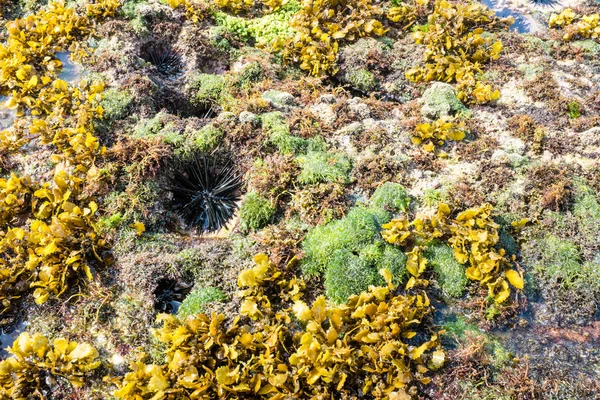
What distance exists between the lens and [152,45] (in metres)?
6.37

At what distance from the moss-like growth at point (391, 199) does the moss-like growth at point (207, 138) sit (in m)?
1.94

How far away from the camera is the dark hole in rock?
13.1 feet

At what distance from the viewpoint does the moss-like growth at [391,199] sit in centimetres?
445

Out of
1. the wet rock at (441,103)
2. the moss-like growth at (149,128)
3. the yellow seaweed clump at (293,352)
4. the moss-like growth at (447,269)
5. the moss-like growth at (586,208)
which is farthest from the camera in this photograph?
the wet rock at (441,103)

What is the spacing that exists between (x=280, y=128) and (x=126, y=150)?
1.79 meters

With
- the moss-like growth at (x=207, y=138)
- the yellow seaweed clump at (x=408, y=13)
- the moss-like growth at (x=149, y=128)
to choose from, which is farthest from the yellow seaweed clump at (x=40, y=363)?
the yellow seaweed clump at (x=408, y=13)

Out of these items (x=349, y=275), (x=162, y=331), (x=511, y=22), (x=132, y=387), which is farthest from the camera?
(x=511, y=22)

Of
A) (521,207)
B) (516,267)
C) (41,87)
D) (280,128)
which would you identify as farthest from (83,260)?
(521,207)

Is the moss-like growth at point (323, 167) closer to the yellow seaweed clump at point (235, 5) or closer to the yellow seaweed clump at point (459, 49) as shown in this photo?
the yellow seaweed clump at point (459, 49)

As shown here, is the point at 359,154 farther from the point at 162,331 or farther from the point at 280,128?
the point at 162,331

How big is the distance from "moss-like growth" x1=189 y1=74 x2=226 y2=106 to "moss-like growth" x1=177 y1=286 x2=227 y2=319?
2.91 meters

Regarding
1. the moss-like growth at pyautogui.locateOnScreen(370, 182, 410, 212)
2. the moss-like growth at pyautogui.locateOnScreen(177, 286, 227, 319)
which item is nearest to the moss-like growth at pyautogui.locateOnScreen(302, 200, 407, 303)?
the moss-like growth at pyautogui.locateOnScreen(370, 182, 410, 212)

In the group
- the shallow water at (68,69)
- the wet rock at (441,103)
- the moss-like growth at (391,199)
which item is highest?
the shallow water at (68,69)

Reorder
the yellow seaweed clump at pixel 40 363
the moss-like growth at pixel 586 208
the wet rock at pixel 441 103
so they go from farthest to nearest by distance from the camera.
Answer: the wet rock at pixel 441 103 < the moss-like growth at pixel 586 208 < the yellow seaweed clump at pixel 40 363
